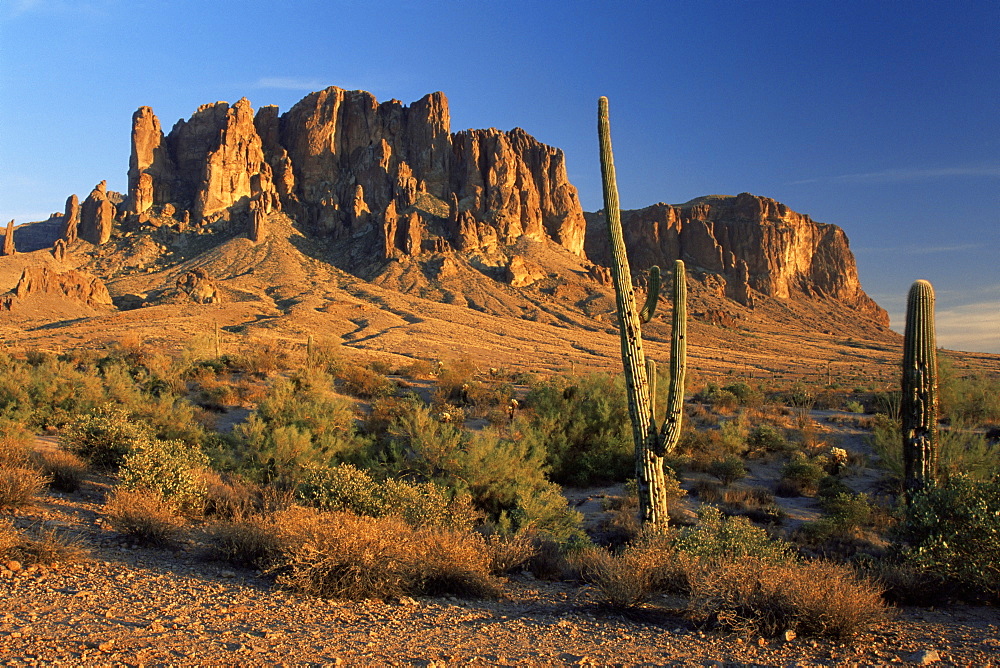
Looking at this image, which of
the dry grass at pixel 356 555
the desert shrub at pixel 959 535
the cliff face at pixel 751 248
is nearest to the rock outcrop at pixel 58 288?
the dry grass at pixel 356 555

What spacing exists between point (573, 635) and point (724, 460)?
9.17m

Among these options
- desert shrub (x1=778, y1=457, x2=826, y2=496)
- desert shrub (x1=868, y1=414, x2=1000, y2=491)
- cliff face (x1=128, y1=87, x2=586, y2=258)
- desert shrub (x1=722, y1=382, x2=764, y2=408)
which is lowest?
desert shrub (x1=778, y1=457, x2=826, y2=496)

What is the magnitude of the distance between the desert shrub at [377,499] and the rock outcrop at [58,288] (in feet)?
223

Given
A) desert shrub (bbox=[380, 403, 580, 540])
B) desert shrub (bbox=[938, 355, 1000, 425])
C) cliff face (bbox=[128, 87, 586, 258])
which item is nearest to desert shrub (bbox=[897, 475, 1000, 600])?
desert shrub (bbox=[380, 403, 580, 540])

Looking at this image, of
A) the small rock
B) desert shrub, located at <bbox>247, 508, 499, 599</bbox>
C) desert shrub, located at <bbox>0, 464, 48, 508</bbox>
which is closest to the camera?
the small rock

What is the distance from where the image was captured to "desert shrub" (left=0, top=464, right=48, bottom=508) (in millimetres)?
6977

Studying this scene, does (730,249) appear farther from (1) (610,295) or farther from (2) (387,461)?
(2) (387,461)

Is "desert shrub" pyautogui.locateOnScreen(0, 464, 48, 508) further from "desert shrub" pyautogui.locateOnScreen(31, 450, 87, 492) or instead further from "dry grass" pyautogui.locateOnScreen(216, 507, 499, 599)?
"dry grass" pyautogui.locateOnScreen(216, 507, 499, 599)

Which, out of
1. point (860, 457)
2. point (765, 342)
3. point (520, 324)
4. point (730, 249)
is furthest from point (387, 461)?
point (730, 249)

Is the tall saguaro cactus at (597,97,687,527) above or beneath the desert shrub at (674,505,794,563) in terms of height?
above

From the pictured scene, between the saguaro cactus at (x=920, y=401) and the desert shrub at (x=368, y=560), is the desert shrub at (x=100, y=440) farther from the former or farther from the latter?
the saguaro cactus at (x=920, y=401)

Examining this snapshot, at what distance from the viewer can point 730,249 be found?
124m

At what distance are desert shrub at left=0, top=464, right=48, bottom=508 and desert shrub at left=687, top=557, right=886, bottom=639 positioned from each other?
7.20 meters

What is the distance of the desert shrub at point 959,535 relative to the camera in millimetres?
5820
